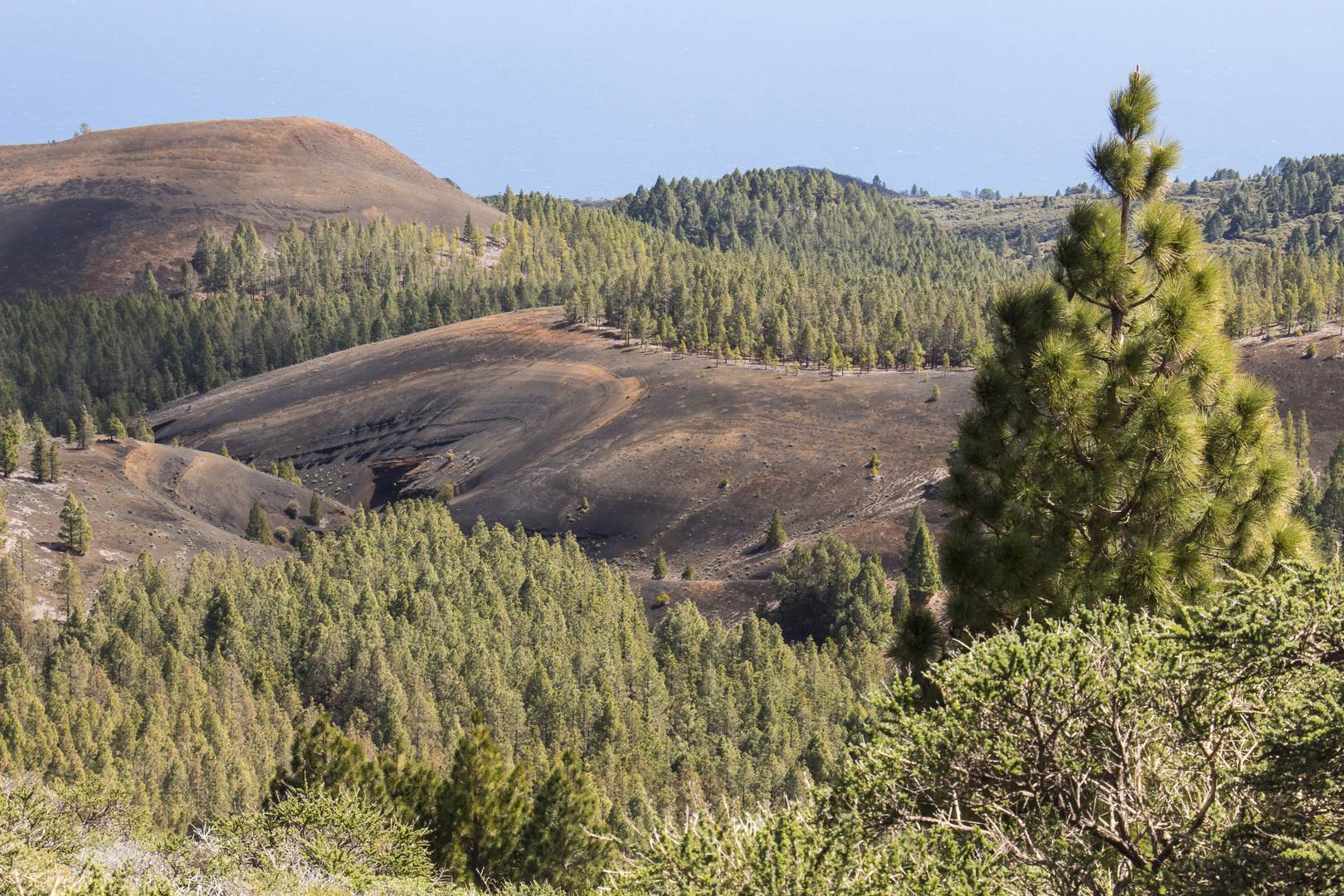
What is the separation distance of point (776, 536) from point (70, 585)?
61.8 metres

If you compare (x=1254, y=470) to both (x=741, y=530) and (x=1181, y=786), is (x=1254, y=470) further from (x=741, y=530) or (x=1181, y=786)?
(x=741, y=530)

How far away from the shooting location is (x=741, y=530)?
11406 centimetres

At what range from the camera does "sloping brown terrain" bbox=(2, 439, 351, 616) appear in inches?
3583

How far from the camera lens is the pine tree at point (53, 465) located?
102562mm

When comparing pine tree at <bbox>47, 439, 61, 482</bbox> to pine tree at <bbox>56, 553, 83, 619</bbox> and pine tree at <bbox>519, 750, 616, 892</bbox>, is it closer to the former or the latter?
→ pine tree at <bbox>56, 553, 83, 619</bbox>

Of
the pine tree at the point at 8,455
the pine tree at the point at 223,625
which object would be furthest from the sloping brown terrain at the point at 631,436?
the pine tree at the point at 223,625

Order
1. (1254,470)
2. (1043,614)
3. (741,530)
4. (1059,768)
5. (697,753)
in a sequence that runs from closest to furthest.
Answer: (1059,768) < (1254,470) < (1043,614) < (697,753) < (741,530)

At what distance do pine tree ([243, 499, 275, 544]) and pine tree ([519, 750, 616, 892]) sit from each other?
87723 millimetres

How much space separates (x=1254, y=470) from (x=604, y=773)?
48616 millimetres

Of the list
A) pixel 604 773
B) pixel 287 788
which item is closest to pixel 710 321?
pixel 604 773

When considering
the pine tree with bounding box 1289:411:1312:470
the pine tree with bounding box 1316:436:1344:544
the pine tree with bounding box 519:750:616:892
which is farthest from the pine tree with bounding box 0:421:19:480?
the pine tree with bounding box 1289:411:1312:470

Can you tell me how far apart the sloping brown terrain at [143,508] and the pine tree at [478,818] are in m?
59.7

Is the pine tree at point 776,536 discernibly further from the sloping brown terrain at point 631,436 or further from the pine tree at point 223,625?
the pine tree at point 223,625

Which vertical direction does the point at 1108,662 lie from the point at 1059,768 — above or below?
above
